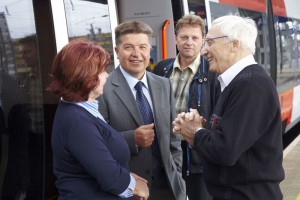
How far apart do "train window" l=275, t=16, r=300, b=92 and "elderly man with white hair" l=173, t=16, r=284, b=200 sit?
568cm

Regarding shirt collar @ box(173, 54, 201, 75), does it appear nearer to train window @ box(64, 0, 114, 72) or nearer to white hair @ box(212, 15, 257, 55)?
train window @ box(64, 0, 114, 72)

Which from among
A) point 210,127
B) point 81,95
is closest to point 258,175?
point 210,127

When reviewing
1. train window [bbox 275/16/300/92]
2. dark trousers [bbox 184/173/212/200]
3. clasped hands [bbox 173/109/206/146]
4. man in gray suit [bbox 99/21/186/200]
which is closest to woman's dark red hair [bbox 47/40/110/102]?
clasped hands [bbox 173/109/206/146]

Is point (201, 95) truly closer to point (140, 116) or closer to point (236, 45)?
point (140, 116)

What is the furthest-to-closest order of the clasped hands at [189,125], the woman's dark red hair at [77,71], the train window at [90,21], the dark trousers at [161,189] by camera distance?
1. the train window at [90,21]
2. the dark trousers at [161,189]
3. the clasped hands at [189,125]
4. the woman's dark red hair at [77,71]

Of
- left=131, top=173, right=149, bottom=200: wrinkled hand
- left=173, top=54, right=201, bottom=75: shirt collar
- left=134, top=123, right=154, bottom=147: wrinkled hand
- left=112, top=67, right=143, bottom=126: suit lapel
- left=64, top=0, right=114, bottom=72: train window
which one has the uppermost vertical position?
left=64, top=0, right=114, bottom=72: train window

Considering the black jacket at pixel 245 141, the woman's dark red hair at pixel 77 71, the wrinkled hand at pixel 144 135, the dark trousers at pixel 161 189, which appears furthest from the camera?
the dark trousers at pixel 161 189

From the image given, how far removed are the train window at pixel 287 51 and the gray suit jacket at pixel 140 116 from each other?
5.10 meters

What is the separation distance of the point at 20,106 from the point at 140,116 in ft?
2.38

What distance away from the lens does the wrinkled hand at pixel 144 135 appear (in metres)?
2.89

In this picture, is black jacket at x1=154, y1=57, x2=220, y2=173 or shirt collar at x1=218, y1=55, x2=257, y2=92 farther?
black jacket at x1=154, y1=57, x2=220, y2=173

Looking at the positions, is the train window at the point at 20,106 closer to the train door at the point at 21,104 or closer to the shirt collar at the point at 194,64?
the train door at the point at 21,104

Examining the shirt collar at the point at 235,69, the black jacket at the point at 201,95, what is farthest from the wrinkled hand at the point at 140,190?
the black jacket at the point at 201,95

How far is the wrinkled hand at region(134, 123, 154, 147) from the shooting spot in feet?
9.48
